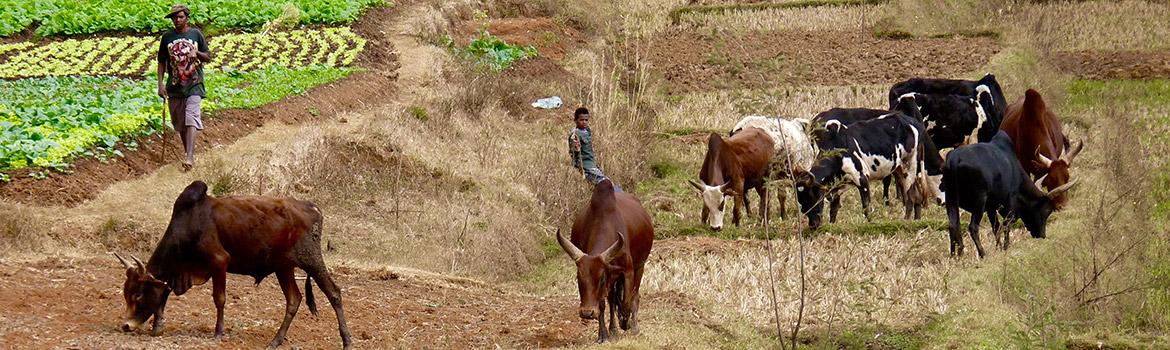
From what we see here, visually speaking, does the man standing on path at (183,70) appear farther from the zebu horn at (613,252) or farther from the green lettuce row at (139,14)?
the green lettuce row at (139,14)

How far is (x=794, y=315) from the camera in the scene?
12.5 m

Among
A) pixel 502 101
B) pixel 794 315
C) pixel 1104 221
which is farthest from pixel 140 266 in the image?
pixel 502 101

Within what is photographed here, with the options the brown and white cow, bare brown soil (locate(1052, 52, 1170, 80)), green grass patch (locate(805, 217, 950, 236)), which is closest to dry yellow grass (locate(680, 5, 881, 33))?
bare brown soil (locate(1052, 52, 1170, 80))

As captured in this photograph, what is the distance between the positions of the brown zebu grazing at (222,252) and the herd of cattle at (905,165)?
6148 mm

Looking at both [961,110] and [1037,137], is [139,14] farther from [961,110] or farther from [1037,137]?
[1037,137]

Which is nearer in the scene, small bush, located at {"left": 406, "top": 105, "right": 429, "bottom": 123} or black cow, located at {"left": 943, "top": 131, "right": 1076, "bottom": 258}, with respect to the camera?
black cow, located at {"left": 943, "top": 131, "right": 1076, "bottom": 258}

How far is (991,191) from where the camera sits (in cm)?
1484

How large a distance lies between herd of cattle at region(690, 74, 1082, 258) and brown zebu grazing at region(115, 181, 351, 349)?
6148 millimetres

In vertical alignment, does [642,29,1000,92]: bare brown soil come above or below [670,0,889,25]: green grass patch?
above

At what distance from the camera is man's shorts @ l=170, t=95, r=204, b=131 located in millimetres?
15336

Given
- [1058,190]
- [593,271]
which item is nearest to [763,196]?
[1058,190]

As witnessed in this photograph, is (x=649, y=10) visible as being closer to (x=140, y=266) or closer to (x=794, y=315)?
(x=794, y=315)

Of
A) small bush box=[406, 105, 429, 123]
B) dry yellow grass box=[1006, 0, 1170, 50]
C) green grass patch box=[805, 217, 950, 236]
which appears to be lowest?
dry yellow grass box=[1006, 0, 1170, 50]

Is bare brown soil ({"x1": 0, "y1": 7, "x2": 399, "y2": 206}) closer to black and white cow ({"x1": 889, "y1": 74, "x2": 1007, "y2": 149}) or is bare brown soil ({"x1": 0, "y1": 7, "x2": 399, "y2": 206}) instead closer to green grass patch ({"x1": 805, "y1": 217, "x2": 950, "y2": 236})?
green grass patch ({"x1": 805, "y1": 217, "x2": 950, "y2": 236})
